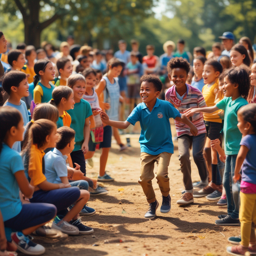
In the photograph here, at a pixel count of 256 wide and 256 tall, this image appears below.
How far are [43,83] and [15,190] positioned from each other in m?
2.45

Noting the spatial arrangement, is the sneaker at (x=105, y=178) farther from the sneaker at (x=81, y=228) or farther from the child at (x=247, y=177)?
the child at (x=247, y=177)

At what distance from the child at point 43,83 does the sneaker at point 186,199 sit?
250 centimetres

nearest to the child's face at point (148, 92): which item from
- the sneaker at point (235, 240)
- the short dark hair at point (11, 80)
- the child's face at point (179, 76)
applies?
the child's face at point (179, 76)

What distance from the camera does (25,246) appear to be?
3926 millimetres

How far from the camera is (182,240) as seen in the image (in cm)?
450

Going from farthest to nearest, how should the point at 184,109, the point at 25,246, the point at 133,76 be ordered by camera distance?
the point at 133,76 < the point at 184,109 < the point at 25,246

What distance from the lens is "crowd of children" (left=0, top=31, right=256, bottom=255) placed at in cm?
393

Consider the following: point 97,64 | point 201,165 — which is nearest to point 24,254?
point 201,165

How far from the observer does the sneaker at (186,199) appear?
584 centimetres

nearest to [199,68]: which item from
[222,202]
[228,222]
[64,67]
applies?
[64,67]

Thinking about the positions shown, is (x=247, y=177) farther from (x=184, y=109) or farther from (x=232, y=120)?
(x=184, y=109)

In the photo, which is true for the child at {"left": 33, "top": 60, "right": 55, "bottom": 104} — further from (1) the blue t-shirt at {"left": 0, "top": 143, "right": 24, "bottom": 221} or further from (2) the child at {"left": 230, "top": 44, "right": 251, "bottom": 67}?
(2) the child at {"left": 230, "top": 44, "right": 251, "bottom": 67}

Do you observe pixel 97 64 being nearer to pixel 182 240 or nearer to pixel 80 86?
pixel 80 86

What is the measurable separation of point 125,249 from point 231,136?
73.4 inches
